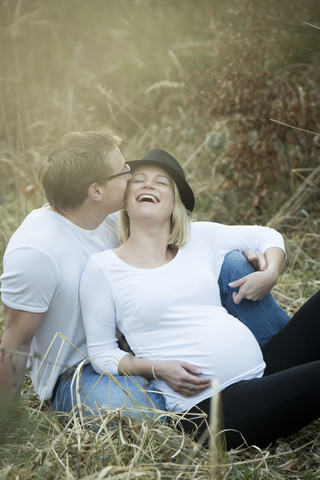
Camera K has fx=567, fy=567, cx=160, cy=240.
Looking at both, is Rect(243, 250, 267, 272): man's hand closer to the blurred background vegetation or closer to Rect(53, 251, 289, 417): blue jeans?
Rect(53, 251, 289, 417): blue jeans

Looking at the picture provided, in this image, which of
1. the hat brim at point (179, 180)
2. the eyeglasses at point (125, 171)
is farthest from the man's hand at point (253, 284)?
the eyeglasses at point (125, 171)

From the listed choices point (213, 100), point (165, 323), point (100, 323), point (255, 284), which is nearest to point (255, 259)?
point (255, 284)

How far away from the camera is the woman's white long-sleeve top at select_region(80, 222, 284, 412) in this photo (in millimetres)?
2379

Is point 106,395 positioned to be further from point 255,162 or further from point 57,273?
point 255,162

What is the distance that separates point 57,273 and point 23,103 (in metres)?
3.28

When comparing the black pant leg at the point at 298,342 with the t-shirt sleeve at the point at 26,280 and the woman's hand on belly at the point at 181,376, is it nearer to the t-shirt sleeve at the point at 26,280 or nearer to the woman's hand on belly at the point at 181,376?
the woman's hand on belly at the point at 181,376

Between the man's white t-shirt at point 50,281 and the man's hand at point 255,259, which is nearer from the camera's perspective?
the man's white t-shirt at point 50,281

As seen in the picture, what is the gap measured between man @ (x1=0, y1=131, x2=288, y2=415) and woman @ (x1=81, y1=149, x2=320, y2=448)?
0.27 feet

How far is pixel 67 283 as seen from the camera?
8.23 feet

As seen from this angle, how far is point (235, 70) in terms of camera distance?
489 cm

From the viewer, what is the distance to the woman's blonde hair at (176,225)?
274 cm

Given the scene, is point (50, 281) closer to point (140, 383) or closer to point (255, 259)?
point (140, 383)

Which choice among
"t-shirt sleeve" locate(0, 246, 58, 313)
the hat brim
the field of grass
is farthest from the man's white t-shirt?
the field of grass

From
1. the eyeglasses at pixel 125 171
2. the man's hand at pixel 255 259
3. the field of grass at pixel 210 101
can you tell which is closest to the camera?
the eyeglasses at pixel 125 171
